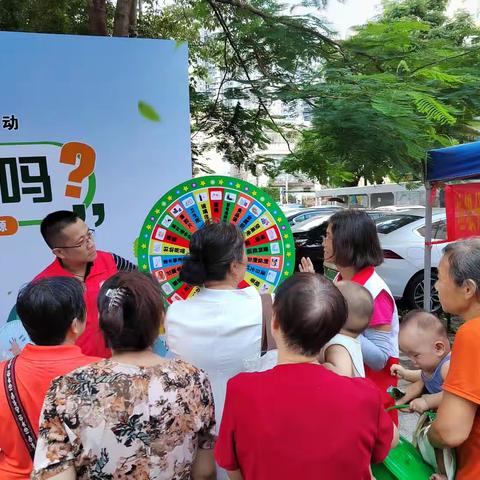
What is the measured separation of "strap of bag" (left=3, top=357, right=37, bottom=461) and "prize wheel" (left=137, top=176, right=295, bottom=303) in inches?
40.3

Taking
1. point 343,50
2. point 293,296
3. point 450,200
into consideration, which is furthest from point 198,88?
point 293,296

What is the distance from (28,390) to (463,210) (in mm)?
4241

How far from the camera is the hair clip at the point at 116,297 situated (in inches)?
47.3

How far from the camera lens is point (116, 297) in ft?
3.97

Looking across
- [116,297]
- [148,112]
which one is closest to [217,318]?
[116,297]

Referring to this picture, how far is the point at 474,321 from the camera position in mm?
1269

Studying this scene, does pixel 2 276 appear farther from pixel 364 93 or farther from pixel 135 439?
pixel 364 93

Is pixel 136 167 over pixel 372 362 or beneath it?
over

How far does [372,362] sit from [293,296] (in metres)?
0.77

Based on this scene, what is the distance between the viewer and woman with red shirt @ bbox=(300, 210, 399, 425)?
183 cm

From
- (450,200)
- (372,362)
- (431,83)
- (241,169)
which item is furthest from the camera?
(241,169)

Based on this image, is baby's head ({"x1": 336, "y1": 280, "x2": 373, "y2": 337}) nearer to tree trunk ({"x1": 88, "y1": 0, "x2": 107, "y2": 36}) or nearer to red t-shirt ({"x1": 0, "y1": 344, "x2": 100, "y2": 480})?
red t-shirt ({"x1": 0, "y1": 344, "x2": 100, "y2": 480})

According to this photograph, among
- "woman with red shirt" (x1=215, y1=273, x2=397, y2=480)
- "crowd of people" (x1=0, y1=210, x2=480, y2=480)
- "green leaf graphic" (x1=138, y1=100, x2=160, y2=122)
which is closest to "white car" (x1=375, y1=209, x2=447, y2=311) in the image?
"green leaf graphic" (x1=138, y1=100, x2=160, y2=122)

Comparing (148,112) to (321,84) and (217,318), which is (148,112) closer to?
(321,84)
